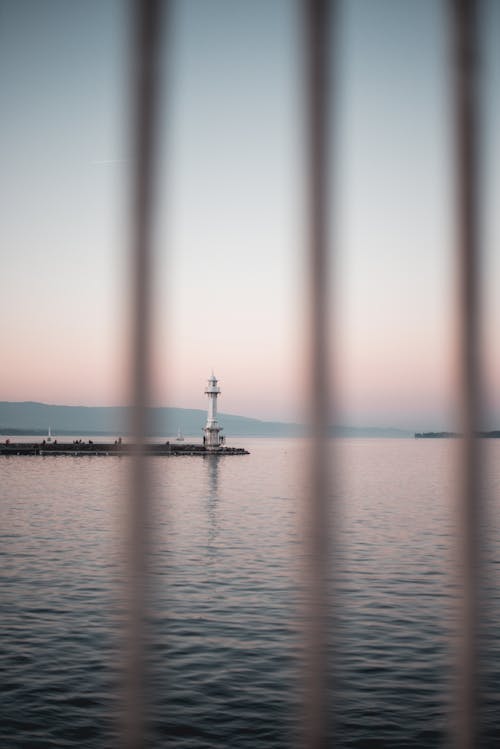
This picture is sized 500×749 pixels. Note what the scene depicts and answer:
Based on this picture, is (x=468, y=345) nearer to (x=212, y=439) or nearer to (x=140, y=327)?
(x=140, y=327)

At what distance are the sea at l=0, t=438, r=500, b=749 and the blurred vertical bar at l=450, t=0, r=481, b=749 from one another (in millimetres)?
Answer: 38

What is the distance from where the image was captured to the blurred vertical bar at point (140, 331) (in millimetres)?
1750

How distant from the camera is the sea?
10.0m

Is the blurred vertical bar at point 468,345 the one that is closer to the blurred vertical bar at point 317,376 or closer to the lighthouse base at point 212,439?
the blurred vertical bar at point 317,376

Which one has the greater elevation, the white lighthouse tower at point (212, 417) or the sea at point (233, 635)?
the white lighthouse tower at point (212, 417)

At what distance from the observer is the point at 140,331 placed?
Answer: 5.95 feet

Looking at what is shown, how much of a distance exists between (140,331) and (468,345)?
782 millimetres

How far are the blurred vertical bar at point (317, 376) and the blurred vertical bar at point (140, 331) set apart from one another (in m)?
0.36

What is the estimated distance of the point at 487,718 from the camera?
1058cm

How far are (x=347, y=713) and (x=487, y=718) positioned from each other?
188 cm

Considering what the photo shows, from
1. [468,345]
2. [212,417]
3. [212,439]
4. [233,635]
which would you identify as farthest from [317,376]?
[212,439]

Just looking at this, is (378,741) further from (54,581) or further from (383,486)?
(383,486)

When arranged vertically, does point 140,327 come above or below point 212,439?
above

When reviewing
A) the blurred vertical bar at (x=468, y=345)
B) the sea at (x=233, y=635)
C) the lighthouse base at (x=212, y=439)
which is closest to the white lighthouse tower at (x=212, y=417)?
the lighthouse base at (x=212, y=439)
